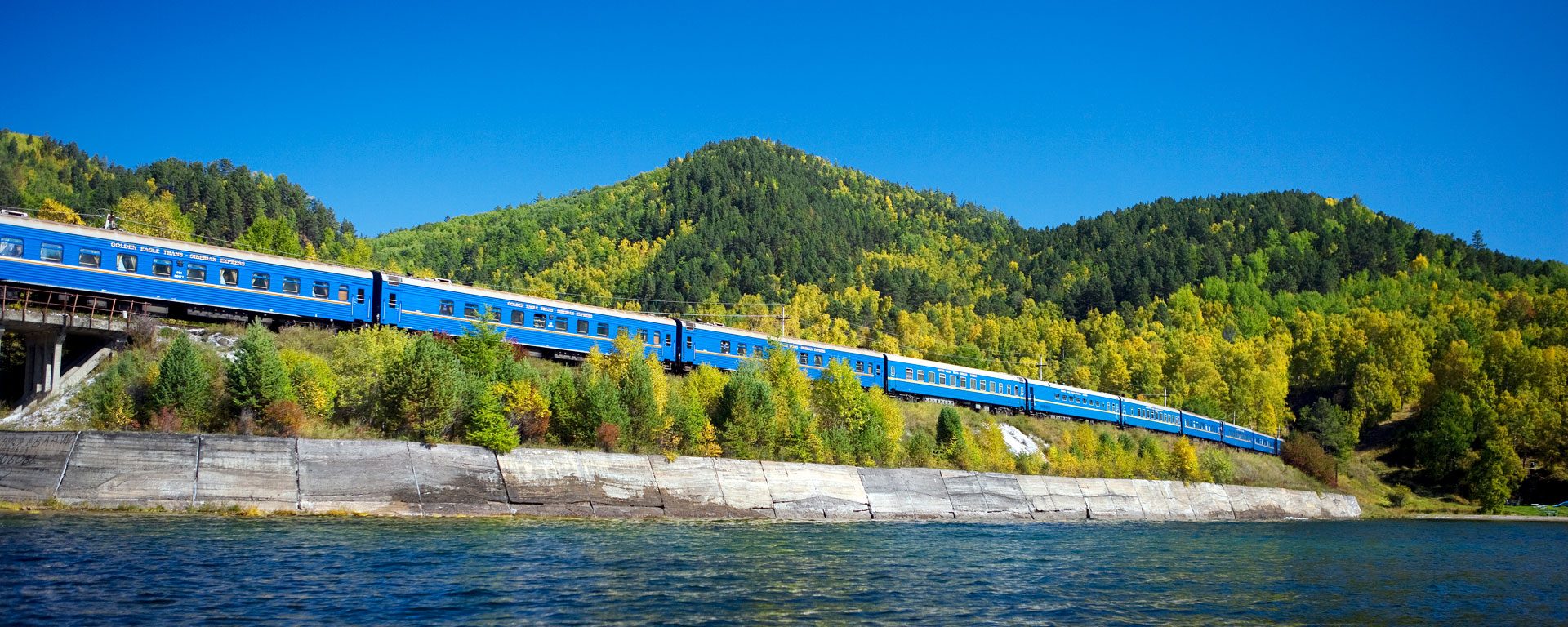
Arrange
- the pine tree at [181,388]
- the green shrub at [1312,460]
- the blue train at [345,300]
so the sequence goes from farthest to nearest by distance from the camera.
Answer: the green shrub at [1312,460], the blue train at [345,300], the pine tree at [181,388]

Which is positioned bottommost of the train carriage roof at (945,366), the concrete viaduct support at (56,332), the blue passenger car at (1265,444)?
the blue passenger car at (1265,444)

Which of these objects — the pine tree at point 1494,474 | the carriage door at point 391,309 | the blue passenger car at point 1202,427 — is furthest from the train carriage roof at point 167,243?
the pine tree at point 1494,474

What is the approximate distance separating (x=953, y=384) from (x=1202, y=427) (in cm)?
2928

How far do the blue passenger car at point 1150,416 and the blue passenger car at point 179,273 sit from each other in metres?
55.7

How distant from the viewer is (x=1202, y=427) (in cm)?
8444

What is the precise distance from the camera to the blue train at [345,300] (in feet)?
109

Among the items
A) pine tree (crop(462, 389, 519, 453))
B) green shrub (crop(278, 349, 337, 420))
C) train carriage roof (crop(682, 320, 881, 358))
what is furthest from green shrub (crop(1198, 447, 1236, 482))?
green shrub (crop(278, 349, 337, 420))

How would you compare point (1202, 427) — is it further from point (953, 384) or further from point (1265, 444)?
point (953, 384)

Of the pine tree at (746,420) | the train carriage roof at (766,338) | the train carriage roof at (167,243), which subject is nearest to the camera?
the train carriage roof at (167,243)

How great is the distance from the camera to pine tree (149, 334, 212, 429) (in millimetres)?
29641

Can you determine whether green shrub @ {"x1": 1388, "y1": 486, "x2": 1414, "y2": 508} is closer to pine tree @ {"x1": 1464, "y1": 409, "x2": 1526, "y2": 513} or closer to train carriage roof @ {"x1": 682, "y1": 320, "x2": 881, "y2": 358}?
pine tree @ {"x1": 1464, "y1": 409, "x2": 1526, "y2": 513}

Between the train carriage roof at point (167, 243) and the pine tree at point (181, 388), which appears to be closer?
the pine tree at point (181, 388)

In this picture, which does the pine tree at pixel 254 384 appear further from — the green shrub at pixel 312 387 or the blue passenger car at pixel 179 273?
the blue passenger car at pixel 179 273

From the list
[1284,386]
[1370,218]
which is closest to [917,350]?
[1284,386]
